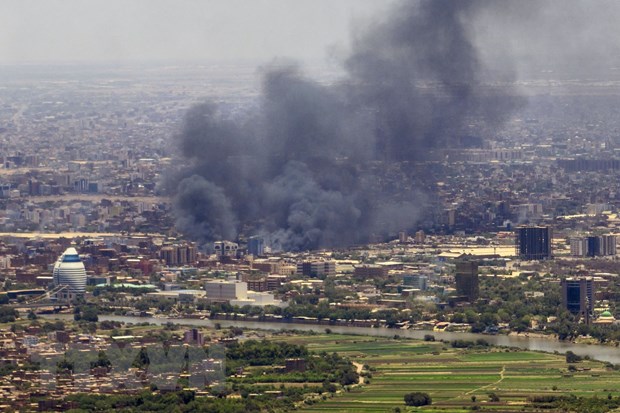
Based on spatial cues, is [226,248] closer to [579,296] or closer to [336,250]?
[336,250]

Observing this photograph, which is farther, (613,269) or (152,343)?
(613,269)

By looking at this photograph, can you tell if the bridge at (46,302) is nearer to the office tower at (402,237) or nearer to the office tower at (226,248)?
the office tower at (226,248)

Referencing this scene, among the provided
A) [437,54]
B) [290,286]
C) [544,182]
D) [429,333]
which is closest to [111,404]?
[429,333]

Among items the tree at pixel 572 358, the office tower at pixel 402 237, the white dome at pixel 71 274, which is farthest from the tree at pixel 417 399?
the office tower at pixel 402 237

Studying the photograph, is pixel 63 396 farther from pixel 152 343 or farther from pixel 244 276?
pixel 244 276

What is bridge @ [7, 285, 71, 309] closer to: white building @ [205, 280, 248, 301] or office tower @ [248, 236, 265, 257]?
white building @ [205, 280, 248, 301]

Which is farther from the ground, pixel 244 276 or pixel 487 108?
pixel 487 108

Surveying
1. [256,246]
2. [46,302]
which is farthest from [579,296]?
[256,246]
